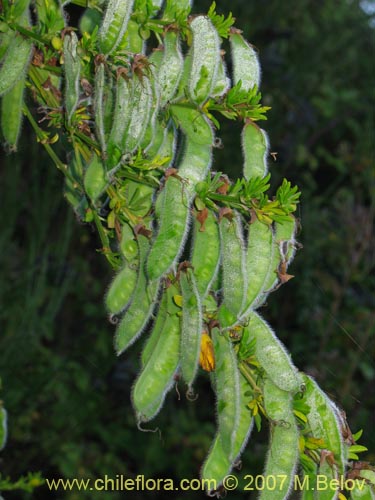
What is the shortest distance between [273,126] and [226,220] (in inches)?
123

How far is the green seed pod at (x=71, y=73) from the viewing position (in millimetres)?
880

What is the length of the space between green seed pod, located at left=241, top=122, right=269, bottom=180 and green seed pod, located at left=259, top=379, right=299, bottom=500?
0.84 ft

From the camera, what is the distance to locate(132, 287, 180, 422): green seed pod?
0.85 m

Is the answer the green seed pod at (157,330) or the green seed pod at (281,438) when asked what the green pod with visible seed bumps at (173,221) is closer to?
the green seed pod at (157,330)

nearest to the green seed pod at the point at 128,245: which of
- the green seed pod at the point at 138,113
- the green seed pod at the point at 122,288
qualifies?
the green seed pod at the point at 122,288

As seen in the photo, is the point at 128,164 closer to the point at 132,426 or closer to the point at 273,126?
the point at 132,426

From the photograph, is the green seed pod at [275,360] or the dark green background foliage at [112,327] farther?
the dark green background foliage at [112,327]

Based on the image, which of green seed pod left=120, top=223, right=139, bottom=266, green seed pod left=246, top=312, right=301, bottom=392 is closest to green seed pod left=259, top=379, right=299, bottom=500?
green seed pod left=246, top=312, right=301, bottom=392

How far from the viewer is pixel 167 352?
0.85 m

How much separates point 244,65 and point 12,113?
0.33 meters

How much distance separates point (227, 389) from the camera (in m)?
0.82

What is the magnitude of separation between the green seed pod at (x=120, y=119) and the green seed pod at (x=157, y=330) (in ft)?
0.57

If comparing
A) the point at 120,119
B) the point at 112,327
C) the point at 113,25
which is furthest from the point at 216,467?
the point at 112,327

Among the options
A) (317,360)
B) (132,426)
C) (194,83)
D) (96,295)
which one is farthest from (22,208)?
(194,83)
